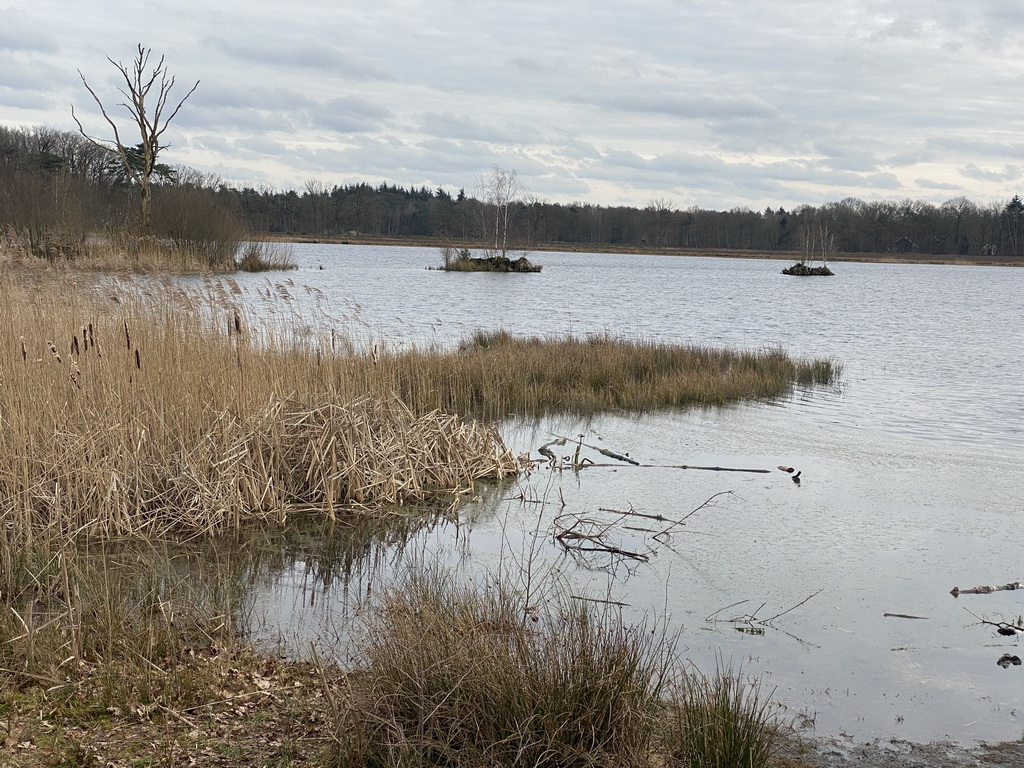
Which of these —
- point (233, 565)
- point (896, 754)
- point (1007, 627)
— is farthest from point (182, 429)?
point (1007, 627)

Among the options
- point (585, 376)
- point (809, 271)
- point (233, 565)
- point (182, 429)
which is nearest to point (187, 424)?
point (182, 429)

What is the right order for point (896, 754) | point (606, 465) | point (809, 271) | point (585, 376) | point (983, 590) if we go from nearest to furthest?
point (896, 754)
point (983, 590)
point (606, 465)
point (585, 376)
point (809, 271)

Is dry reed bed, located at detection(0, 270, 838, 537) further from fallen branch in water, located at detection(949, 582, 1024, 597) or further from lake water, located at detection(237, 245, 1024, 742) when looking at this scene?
fallen branch in water, located at detection(949, 582, 1024, 597)

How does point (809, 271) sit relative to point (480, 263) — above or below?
above

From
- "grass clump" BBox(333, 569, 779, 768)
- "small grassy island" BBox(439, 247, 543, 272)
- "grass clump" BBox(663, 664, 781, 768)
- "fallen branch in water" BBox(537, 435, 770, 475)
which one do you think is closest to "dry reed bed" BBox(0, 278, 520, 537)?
"fallen branch in water" BBox(537, 435, 770, 475)

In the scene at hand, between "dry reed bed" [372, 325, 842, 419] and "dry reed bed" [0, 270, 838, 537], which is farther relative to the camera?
"dry reed bed" [372, 325, 842, 419]

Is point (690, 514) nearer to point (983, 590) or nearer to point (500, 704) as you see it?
point (983, 590)

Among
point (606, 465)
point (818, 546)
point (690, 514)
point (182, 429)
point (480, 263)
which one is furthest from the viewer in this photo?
point (480, 263)

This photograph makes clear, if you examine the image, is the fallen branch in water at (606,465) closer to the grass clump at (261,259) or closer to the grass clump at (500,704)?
the grass clump at (500,704)

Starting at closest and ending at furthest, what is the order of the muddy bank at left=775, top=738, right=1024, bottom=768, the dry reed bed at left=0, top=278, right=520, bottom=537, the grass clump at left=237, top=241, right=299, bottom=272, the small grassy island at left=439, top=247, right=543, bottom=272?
the muddy bank at left=775, top=738, right=1024, bottom=768 < the dry reed bed at left=0, top=278, right=520, bottom=537 < the grass clump at left=237, top=241, right=299, bottom=272 < the small grassy island at left=439, top=247, right=543, bottom=272

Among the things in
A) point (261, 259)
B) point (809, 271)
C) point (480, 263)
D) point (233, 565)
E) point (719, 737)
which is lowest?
point (233, 565)

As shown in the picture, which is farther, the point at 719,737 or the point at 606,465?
the point at 606,465

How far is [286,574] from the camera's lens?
5.56 metres

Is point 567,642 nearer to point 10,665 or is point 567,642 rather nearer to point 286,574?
point 10,665
